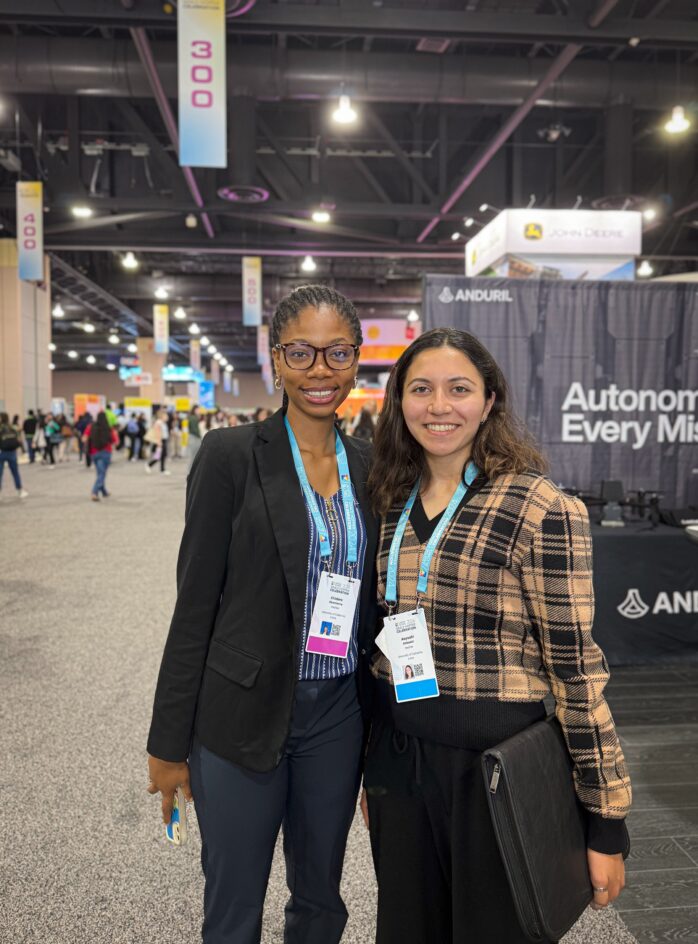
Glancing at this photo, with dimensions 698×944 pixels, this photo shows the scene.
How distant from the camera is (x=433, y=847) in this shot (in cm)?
119

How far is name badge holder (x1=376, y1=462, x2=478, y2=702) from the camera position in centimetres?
113

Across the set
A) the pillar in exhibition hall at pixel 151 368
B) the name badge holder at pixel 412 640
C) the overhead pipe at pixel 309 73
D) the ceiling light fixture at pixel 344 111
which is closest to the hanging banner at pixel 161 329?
the pillar in exhibition hall at pixel 151 368

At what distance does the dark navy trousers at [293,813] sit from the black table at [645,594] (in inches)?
110

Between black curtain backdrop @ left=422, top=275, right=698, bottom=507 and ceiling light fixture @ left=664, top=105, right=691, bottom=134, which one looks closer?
black curtain backdrop @ left=422, top=275, right=698, bottom=507

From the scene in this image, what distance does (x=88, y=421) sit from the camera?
749 inches

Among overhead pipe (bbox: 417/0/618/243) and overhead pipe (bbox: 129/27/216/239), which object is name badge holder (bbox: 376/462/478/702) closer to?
overhead pipe (bbox: 417/0/618/243)

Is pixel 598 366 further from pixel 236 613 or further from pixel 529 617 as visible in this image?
pixel 236 613

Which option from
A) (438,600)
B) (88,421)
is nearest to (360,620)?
(438,600)

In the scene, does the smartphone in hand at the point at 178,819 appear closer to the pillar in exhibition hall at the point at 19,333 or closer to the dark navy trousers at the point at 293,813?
the dark navy trousers at the point at 293,813

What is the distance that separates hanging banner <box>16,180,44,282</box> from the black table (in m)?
9.32

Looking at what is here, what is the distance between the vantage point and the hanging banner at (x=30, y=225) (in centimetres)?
995

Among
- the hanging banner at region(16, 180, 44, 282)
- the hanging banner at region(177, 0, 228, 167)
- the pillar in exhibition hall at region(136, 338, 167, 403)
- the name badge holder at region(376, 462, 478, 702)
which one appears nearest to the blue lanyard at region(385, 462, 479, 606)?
the name badge holder at region(376, 462, 478, 702)

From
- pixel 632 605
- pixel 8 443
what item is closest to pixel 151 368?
pixel 8 443

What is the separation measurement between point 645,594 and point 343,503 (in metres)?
3.08
